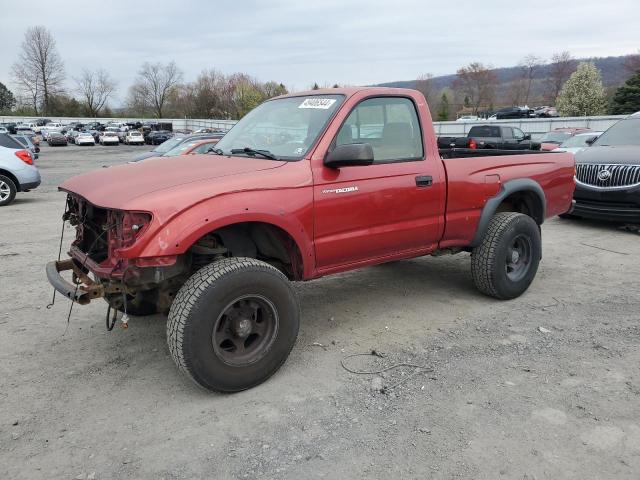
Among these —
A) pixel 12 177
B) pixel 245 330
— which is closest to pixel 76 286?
pixel 245 330

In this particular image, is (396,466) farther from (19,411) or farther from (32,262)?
(32,262)

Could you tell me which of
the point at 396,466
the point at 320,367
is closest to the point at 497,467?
the point at 396,466

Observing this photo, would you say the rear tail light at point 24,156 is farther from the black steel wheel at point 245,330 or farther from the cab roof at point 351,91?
the black steel wheel at point 245,330

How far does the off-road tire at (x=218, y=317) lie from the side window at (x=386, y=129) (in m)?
1.25

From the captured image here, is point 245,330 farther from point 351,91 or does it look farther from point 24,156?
point 24,156

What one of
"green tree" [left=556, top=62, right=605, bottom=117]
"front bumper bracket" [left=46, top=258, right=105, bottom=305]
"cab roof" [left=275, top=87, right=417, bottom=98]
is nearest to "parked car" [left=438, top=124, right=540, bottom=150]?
"cab roof" [left=275, top=87, right=417, bottom=98]

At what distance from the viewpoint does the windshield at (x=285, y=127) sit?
3924 mm

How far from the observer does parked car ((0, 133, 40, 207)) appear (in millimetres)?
11555

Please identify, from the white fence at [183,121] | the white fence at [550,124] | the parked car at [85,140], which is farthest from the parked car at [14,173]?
the white fence at [183,121]

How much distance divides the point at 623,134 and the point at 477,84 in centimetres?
7864

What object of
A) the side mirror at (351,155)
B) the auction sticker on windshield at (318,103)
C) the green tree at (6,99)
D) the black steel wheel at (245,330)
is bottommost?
the black steel wheel at (245,330)

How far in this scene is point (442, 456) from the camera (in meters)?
2.77

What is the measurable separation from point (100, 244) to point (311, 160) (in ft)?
5.46

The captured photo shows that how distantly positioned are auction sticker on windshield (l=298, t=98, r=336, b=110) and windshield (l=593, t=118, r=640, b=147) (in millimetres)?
7011
